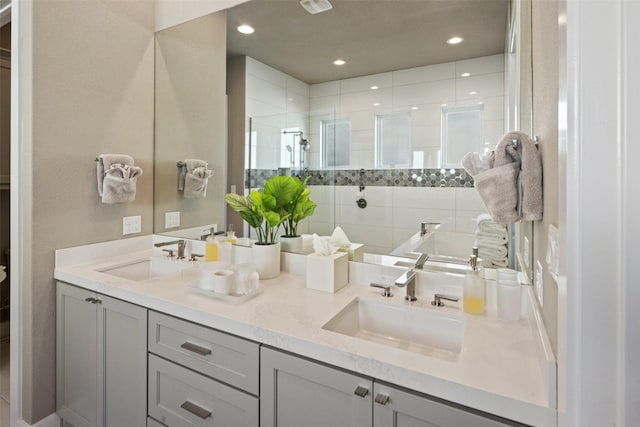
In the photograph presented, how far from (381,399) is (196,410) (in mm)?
730

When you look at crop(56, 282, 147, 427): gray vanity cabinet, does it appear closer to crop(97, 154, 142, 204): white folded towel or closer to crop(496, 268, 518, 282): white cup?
crop(97, 154, 142, 204): white folded towel

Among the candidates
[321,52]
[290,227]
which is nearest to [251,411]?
[290,227]

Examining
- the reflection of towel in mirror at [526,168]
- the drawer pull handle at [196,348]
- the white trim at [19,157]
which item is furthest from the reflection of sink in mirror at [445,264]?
the white trim at [19,157]

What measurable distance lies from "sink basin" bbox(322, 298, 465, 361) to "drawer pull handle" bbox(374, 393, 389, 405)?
11.3 inches

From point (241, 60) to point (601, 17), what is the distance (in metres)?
1.70

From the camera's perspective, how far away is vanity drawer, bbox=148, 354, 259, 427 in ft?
3.56

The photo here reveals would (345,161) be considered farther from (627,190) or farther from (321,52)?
(627,190)

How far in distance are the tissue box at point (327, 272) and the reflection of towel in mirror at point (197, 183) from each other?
0.98 m

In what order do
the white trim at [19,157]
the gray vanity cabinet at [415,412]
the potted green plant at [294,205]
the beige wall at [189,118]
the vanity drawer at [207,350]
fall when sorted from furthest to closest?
the beige wall at [189,118], the potted green plant at [294,205], the white trim at [19,157], the vanity drawer at [207,350], the gray vanity cabinet at [415,412]

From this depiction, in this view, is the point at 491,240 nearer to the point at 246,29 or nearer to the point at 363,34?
the point at 363,34

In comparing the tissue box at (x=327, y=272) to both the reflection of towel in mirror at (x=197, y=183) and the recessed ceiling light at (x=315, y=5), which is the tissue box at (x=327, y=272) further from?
the recessed ceiling light at (x=315, y=5)

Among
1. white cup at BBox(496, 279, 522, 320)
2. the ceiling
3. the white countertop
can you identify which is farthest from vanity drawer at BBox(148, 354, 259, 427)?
the ceiling

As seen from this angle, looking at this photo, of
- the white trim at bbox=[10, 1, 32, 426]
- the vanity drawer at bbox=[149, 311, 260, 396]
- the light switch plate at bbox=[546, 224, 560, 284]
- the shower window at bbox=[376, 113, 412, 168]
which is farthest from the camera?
the white trim at bbox=[10, 1, 32, 426]

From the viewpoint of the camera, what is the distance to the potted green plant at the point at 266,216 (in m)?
1.60
